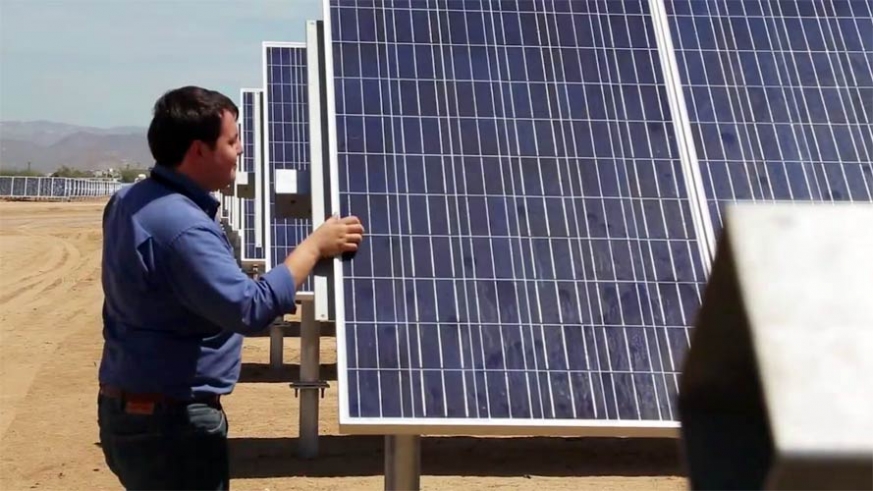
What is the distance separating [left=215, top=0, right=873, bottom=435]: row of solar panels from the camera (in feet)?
14.8

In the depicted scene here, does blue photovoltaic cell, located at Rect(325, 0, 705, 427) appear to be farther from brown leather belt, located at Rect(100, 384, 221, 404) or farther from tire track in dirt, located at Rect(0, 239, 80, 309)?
tire track in dirt, located at Rect(0, 239, 80, 309)

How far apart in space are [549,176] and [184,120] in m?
1.66

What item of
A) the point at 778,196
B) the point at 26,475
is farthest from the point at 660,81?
the point at 26,475

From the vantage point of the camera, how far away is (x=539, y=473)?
33.6ft

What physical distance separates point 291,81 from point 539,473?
5.42 meters

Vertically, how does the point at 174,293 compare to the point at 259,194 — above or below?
below

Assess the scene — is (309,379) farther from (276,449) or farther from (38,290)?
(38,290)

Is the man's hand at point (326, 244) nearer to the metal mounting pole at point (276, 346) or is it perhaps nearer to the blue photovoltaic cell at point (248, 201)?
the blue photovoltaic cell at point (248, 201)

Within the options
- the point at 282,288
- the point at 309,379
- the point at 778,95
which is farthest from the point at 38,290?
the point at 282,288

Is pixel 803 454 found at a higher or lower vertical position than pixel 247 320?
lower

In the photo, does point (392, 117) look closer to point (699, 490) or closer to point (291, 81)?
point (699, 490)

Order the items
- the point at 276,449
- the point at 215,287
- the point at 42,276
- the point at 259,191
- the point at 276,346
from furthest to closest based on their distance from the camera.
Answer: the point at 42,276
the point at 276,346
the point at 259,191
the point at 276,449
the point at 215,287

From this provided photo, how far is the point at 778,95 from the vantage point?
591 centimetres

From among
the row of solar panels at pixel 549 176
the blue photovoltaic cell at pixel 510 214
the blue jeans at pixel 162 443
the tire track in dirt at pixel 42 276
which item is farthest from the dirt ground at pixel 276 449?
the tire track in dirt at pixel 42 276
